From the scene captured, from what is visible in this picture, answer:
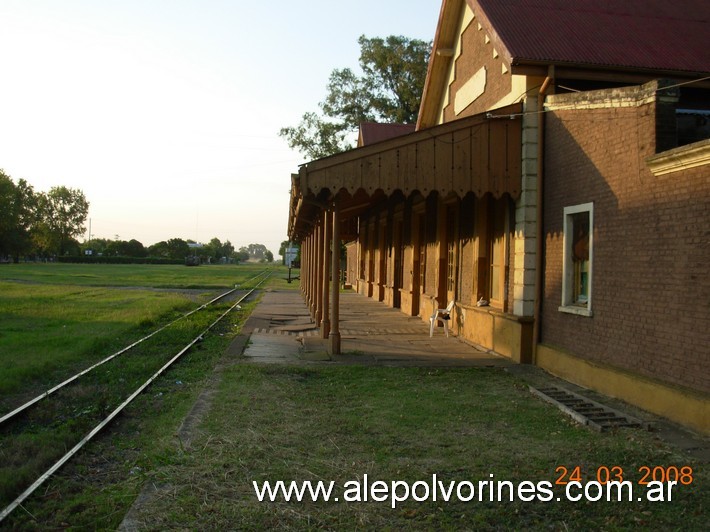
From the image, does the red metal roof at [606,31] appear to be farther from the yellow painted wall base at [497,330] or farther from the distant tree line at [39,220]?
the distant tree line at [39,220]

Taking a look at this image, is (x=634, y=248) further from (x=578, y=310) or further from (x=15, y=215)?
(x=15, y=215)

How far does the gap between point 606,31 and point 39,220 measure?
125 meters

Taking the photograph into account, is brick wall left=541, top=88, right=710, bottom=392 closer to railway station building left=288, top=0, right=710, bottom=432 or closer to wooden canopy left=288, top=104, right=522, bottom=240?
railway station building left=288, top=0, right=710, bottom=432

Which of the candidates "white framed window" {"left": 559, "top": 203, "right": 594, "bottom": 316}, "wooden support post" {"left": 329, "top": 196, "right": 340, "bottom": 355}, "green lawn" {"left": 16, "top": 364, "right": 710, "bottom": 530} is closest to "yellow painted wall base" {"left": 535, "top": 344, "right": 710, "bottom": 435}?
"green lawn" {"left": 16, "top": 364, "right": 710, "bottom": 530}

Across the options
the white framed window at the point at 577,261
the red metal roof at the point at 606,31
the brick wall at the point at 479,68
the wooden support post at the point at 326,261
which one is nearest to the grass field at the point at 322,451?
the white framed window at the point at 577,261

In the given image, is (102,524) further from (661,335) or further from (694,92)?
(694,92)

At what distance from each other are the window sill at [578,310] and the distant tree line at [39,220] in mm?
87462

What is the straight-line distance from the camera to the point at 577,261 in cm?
923

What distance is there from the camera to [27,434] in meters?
6.69

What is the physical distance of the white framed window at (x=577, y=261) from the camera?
8.84 metres

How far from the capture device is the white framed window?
884 cm

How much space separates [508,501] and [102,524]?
2.71m

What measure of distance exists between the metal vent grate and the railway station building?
429 mm

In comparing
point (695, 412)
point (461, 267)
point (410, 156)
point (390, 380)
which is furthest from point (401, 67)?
point (695, 412)
